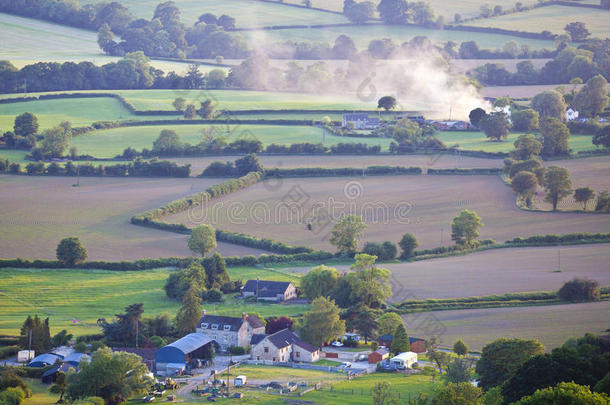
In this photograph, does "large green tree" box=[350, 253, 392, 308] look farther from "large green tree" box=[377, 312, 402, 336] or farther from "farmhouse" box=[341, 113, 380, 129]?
"farmhouse" box=[341, 113, 380, 129]

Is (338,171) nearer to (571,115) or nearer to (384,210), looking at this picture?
(384,210)

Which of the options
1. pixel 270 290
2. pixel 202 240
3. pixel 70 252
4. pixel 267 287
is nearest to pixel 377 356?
pixel 270 290

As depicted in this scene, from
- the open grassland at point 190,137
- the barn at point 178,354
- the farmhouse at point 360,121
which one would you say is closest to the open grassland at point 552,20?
the farmhouse at point 360,121

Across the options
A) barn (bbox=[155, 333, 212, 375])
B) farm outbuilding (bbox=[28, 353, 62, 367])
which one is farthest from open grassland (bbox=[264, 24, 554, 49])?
farm outbuilding (bbox=[28, 353, 62, 367])

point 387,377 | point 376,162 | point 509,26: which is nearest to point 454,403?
point 387,377

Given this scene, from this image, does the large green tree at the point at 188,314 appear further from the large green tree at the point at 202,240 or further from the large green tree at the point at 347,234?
the large green tree at the point at 347,234
